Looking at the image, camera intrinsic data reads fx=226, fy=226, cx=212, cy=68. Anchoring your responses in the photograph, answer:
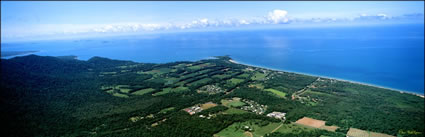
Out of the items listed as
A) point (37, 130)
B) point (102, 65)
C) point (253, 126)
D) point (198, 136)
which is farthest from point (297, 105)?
point (102, 65)

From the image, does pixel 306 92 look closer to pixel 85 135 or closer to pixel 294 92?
pixel 294 92

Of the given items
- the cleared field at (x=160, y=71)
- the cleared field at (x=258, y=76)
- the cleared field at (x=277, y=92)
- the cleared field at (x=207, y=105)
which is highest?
the cleared field at (x=160, y=71)

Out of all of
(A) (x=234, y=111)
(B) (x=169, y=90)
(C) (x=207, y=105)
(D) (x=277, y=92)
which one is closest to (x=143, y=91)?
(B) (x=169, y=90)

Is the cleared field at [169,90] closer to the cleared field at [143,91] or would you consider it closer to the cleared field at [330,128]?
the cleared field at [143,91]

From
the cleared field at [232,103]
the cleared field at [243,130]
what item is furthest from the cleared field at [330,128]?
the cleared field at [232,103]

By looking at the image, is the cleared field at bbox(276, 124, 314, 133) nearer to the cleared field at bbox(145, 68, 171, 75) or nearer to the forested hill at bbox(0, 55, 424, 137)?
the forested hill at bbox(0, 55, 424, 137)

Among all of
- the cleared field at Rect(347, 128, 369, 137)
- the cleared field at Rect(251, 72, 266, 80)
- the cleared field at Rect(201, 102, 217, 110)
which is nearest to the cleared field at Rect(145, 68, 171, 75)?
the cleared field at Rect(251, 72, 266, 80)

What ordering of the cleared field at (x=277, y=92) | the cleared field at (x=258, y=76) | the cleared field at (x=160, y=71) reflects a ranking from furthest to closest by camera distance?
the cleared field at (x=160, y=71), the cleared field at (x=258, y=76), the cleared field at (x=277, y=92)

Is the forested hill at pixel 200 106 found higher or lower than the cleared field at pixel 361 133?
higher

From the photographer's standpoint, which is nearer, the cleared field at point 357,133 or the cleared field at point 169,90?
the cleared field at point 357,133
